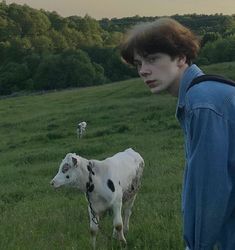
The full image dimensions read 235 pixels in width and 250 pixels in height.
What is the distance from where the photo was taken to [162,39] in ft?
10.5

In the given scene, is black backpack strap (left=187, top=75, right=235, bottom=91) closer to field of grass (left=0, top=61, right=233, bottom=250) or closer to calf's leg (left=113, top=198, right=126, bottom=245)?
field of grass (left=0, top=61, right=233, bottom=250)

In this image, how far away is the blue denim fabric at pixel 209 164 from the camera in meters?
2.75

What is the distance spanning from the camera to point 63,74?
8594 cm

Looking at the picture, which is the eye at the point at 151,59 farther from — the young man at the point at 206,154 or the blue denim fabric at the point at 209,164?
the blue denim fabric at the point at 209,164

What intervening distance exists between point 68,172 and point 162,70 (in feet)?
16.7

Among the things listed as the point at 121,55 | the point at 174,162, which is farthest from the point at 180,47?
the point at 174,162

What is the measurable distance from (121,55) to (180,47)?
42 cm

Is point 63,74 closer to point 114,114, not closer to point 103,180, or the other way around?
point 114,114

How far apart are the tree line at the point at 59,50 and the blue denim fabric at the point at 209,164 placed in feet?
198

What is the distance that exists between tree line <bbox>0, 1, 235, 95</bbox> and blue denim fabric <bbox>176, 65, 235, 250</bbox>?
60.5 metres

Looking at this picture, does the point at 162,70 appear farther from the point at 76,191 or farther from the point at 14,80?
the point at 14,80

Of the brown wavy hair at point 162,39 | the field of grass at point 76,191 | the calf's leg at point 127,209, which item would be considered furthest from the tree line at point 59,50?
the brown wavy hair at point 162,39

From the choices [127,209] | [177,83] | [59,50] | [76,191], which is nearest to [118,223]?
[127,209]

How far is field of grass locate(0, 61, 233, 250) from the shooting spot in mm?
7324
